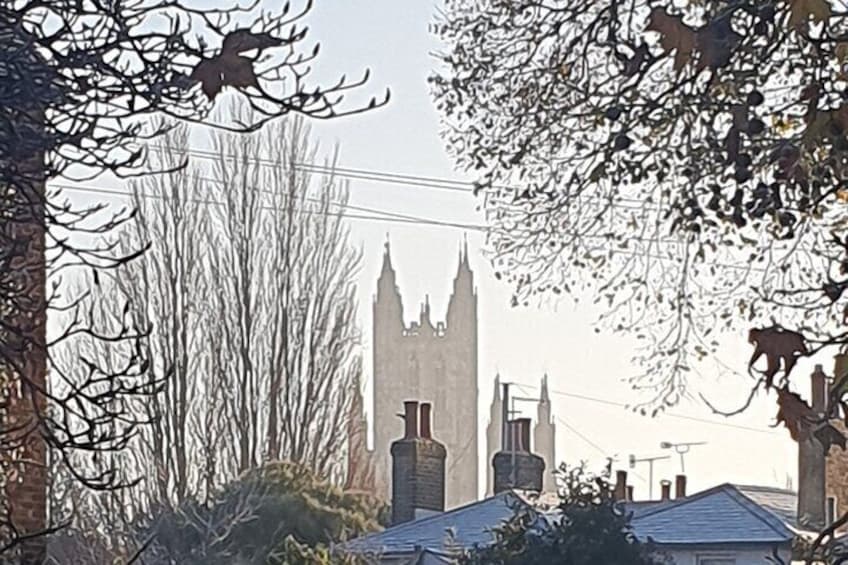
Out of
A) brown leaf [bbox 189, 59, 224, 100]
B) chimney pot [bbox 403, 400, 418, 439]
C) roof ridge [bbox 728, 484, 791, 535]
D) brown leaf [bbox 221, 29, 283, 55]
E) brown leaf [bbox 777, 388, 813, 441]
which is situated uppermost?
chimney pot [bbox 403, 400, 418, 439]

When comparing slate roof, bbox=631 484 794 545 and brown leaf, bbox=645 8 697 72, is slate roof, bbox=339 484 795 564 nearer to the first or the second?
slate roof, bbox=631 484 794 545

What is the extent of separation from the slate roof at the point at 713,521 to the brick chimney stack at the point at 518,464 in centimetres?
405

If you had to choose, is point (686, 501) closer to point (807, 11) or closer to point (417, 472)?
point (417, 472)

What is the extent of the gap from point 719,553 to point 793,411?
17835 millimetres

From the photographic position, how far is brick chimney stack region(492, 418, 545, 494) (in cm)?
2761

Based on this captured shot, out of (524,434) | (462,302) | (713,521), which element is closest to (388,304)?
(462,302)

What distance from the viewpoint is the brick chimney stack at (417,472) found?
26453 mm

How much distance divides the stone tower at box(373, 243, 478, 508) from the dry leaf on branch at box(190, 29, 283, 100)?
87554mm

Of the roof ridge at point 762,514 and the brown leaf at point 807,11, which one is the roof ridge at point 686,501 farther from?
the brown leaf at point 807,11

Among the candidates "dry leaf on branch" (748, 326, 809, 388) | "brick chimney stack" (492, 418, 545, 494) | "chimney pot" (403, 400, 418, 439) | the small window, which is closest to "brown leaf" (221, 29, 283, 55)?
"dry leaf on branch" (748, 326, 809, 388)

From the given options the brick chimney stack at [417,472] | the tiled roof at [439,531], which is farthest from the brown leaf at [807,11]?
the brick chimney stack at [417,472]

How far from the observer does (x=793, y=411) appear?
4.40 meters

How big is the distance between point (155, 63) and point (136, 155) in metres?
0.48

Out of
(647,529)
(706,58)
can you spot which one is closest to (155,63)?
(706,58)
